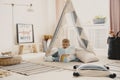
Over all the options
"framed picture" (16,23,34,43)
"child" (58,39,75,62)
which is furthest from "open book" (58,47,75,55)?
"framed picture" (16,23,34,43)

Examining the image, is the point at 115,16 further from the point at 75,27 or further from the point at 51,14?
the point at 51,14

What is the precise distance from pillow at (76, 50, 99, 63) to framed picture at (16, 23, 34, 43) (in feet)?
4.87

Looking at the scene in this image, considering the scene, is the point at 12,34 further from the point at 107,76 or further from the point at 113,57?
the point at 107,76

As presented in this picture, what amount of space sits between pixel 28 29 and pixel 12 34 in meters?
0.36

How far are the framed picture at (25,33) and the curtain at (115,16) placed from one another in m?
1.63

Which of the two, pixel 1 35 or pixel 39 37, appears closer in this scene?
pixel 1 35

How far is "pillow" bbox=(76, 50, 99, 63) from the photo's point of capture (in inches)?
114

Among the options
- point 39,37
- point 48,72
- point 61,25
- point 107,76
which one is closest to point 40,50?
point 39,37

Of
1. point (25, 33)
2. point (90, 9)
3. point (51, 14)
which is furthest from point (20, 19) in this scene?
point (90, 9)

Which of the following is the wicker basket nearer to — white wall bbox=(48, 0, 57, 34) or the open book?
the open book

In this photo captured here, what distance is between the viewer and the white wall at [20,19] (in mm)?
3914

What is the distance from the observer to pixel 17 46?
4.08 m

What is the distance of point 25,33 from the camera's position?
13.7 ft

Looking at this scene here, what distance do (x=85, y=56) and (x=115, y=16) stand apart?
3.40 ft
